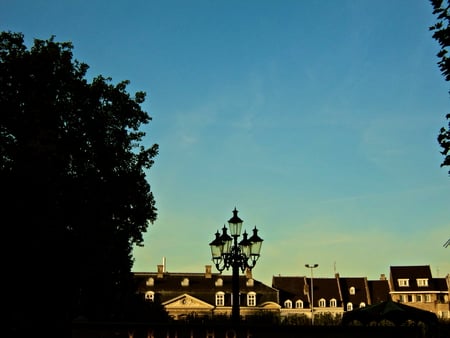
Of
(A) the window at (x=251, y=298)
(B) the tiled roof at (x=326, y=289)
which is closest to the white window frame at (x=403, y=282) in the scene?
(B) the tiled roof at (x=326, y=289)

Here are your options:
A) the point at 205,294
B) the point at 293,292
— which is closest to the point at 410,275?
the point at 293,292

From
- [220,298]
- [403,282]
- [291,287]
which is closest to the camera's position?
[220,298]

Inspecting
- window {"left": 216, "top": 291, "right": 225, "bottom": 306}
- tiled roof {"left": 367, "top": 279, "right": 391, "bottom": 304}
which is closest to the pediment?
window {"left": 216, "top": 291, "right": 225, "bottom": 306}

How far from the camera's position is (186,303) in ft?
250

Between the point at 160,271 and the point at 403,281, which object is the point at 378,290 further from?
the point at 160,271

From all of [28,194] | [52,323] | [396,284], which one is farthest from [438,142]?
[396,284]

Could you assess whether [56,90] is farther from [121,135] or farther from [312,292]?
[312,292]

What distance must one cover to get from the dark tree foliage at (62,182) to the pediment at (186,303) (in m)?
47.9

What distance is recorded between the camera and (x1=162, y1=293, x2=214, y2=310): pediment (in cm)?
7595

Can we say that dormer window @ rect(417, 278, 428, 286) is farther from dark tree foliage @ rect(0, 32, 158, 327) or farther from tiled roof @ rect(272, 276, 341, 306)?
dark tree foliage @ rect(0, 32, 158, 327)

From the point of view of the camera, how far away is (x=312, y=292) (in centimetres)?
7450

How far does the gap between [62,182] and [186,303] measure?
180 ft

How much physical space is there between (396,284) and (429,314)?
66.6 metres

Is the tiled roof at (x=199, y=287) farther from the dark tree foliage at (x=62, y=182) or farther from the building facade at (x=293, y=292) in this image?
the dark tree foliage at (x=62, y=182)
